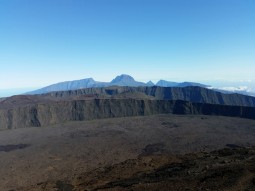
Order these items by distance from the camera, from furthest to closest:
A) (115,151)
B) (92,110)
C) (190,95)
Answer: (190,95) < (92,110) < (115,151)

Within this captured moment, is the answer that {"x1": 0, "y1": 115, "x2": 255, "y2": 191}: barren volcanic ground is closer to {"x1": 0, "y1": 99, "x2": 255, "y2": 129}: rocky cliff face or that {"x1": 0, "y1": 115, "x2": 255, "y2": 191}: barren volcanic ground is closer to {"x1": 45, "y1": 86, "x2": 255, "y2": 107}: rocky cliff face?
{"x1": 0, "y1": 99, "x2": 255, "y2": 129}: rocky cliff face

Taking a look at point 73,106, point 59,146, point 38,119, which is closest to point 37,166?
point 59,146

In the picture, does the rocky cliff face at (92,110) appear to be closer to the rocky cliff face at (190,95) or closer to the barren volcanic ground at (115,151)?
the barren volcanic ground at (115,151)

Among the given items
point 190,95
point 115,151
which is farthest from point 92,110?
point 190,95

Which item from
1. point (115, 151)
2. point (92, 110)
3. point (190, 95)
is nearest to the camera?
point (115, 151)

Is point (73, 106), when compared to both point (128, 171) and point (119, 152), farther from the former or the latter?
point (128, 171)

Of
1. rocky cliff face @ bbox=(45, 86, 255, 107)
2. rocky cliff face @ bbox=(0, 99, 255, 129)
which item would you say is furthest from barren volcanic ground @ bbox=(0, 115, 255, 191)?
rocky cliff face @ bbox=(45, 86, 255, 107)

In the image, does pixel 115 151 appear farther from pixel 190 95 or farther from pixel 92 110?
pixel 190 95
